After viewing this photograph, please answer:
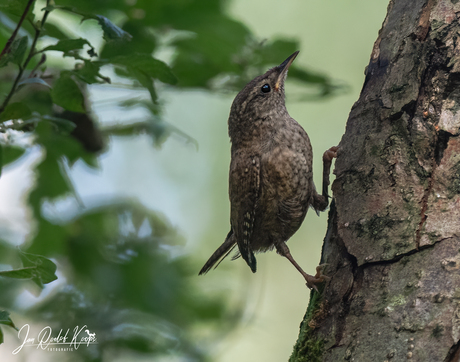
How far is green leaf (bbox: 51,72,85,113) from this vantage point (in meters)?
1.97

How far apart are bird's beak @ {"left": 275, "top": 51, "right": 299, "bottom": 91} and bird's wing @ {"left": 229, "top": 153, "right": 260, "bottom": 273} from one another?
2.17 feet

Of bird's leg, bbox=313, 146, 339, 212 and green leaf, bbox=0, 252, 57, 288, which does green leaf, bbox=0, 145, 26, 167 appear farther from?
bird's leg, bbox=313, 146, 339, 212

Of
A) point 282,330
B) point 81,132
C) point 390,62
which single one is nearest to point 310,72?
point 390,62

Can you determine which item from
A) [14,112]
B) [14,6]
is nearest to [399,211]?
[14,112]

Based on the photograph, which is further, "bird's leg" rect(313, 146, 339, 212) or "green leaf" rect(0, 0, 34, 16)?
"bird's leg" rect(313, 146, 339, 212)

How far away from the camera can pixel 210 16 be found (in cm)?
270

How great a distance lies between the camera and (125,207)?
358 centimetres

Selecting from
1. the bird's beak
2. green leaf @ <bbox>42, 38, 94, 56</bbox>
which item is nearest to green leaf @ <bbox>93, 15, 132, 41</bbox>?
green leaf @ <bbox>42, 38, 94, 56</bbox>

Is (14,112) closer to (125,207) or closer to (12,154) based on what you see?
(12,154)

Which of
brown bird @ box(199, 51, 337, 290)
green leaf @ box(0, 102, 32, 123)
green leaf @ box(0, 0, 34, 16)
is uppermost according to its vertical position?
brown bird @ box(199, 51, 337, 290)

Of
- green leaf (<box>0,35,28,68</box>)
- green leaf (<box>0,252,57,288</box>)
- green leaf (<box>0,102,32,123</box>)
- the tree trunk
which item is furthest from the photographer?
green leaf (<box>0,102,32,123</box>)

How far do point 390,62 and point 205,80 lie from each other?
1.25 meters

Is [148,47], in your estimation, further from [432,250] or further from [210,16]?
[432,250]

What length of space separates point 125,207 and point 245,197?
0.97m
